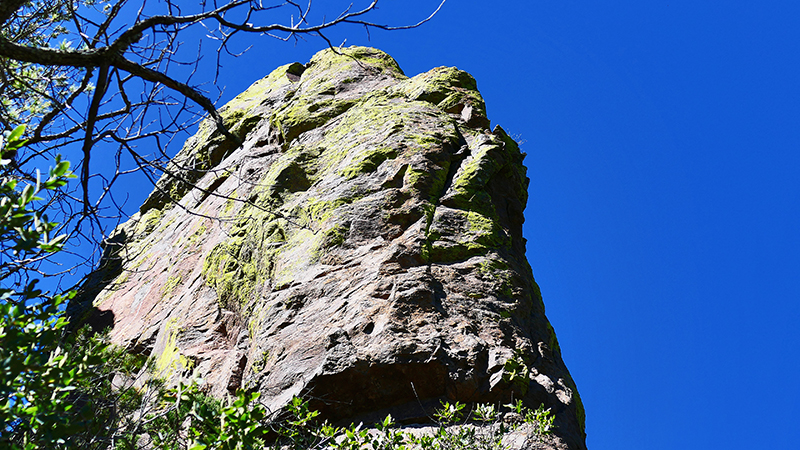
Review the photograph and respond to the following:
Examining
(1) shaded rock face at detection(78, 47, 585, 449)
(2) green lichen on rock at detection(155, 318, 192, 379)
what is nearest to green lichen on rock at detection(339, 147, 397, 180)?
(1) shaded rock face at detection(78, 47, 585, 449)

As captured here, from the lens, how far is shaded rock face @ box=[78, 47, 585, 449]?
822cm

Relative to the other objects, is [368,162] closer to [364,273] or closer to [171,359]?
[364,273]

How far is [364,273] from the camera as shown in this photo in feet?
30.9

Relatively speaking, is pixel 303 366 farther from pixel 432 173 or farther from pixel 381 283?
pixel 432 173

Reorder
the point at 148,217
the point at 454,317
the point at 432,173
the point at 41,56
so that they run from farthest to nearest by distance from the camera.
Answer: the point at 148,217
the point at 432,173
the point at 454,317
the point at 41,56

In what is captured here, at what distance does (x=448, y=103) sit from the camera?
14.6 metres

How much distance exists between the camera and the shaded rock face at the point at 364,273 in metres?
8.22

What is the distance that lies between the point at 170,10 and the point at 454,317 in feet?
18.4

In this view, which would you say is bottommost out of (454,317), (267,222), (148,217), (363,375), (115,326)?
(363,375)

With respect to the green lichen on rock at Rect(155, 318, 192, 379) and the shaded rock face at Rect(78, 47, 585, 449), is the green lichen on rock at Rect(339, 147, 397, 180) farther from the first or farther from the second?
the green lichen on rock at Rect(155, 318, 192, 379)

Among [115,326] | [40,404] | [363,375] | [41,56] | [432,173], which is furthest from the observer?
[115,326]

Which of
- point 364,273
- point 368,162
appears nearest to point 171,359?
point 364,273

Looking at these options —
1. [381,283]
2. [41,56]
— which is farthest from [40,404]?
[381,283]

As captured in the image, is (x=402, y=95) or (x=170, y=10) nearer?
(x=170, y=10)
